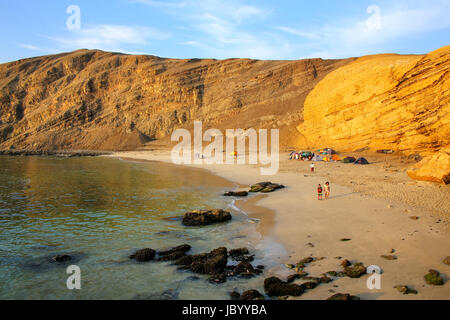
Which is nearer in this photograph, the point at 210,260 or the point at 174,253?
the point at 210,260

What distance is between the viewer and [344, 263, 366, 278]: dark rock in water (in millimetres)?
6806

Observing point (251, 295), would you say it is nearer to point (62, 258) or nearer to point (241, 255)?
point (241, 255)

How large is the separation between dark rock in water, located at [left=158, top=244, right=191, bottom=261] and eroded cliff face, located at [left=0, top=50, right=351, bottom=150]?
161 feet

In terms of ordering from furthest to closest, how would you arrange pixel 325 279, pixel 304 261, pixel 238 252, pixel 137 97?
pixel 137 97 < pixel 238 252 < pixel 304 261 < pixel 325 279

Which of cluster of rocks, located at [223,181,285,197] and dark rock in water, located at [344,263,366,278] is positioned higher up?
cluster of rocks, located at [223,181,285,197]

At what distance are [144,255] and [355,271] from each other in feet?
18.9

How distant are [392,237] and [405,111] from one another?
2346 cm

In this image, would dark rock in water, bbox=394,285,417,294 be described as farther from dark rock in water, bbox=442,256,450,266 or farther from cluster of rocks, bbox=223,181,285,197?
cluster of rocks, bbox=223,181,285,197

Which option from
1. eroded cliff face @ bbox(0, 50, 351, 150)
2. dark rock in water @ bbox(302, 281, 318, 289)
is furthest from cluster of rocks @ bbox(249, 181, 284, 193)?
eroded cliff face @ bbox(0, 50, 351, 150)

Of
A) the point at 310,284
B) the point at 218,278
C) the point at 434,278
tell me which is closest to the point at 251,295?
the point at 218,278

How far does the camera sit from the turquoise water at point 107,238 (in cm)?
704

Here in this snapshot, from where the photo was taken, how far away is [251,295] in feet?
20.5

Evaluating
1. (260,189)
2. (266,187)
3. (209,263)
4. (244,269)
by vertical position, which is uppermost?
(266,187)
